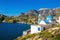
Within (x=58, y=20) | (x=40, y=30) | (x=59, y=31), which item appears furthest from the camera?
(x=58, y=20)

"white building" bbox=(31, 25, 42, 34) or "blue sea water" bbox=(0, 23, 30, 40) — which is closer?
"white building" bbox=(31, 25, 42, 34)

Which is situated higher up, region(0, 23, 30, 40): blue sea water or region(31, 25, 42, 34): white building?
region(31, 25, 42, 34): white building

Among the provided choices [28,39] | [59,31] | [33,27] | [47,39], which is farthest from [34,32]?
[47,39]

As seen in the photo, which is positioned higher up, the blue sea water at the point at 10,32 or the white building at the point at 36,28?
the white building at the point at 36,28

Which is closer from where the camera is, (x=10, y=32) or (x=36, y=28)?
(x=36, y=28)

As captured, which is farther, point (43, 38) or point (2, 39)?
point (2, 39)

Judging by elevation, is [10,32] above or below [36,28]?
below

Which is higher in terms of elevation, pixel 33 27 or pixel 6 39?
pixel 33 27

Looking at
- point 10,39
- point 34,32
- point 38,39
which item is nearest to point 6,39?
point 10,39

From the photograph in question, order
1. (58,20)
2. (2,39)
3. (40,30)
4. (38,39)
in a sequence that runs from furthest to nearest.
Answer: (58,20) < (2,39) < (40,30) < (38,39)

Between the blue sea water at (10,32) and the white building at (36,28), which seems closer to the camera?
the white building at (36,28)

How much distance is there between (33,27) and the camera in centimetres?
5528

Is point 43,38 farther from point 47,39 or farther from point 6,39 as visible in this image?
point 6,39

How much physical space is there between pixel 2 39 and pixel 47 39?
1101 inches
